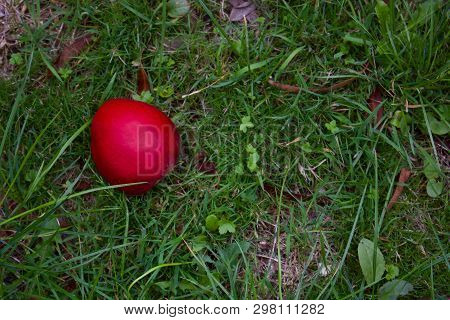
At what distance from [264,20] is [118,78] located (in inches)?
29.0

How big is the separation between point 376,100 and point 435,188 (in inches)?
18.9

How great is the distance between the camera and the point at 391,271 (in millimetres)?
2762

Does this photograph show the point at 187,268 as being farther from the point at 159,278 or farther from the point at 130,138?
the point at 130,138

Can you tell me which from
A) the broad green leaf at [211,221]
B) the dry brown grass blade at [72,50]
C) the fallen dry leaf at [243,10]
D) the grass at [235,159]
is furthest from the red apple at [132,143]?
the fallen dry leaf at [243,10]

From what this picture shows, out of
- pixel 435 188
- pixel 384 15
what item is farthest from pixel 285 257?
pixel 384 15

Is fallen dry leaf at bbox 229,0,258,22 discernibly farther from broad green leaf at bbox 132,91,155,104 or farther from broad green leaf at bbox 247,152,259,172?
broad green leaf at bbox 247,152,259,172

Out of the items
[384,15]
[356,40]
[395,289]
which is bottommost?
[395,289]

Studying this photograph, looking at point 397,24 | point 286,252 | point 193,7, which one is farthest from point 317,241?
point 193,7

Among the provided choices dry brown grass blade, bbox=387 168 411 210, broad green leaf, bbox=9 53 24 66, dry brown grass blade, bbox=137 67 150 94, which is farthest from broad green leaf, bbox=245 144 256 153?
broad green leaf, bbox=9 53 24 66

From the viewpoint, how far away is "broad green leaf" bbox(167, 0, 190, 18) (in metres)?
2.98

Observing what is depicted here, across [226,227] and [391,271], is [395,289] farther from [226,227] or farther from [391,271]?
[226,227]

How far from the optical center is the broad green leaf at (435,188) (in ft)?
9.30

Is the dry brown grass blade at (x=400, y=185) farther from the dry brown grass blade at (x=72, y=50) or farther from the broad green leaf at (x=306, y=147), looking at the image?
the dry brown grass blade at (x=72, y=50)

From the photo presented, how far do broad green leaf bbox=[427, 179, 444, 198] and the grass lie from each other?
54 millimetres
